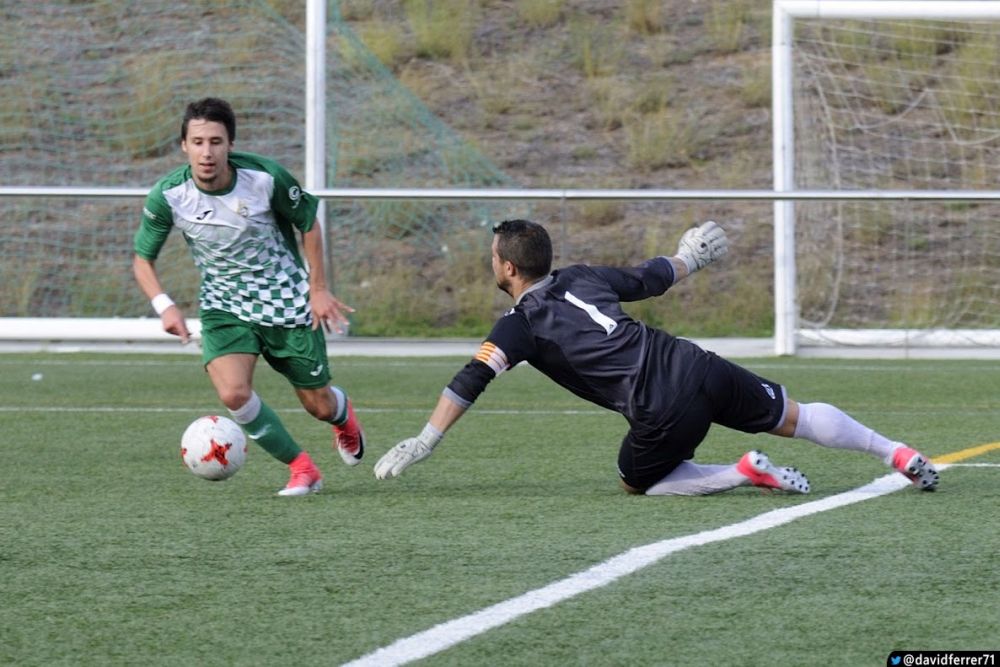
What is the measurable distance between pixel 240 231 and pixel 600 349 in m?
1.54

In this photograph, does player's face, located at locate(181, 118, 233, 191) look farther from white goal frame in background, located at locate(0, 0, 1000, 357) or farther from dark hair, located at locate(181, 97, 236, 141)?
white goal frame in background, located at locate(0, 0, 1000, 357)

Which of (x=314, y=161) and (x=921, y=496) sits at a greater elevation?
(x=314, y=161)

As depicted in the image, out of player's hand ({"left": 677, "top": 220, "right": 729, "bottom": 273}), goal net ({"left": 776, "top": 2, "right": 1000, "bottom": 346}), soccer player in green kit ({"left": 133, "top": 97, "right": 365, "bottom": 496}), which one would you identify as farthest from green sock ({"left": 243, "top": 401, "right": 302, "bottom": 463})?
goal net ({"left": 776, "top": 2, "right": 1000, "bottom": 346})

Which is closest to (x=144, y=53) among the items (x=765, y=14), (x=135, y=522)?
(x=765, y=14)

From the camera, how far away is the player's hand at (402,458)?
5.24 meters

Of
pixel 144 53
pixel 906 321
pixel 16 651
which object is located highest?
pixel 144 53

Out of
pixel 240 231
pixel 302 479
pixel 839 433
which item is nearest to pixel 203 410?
pixel 240 231

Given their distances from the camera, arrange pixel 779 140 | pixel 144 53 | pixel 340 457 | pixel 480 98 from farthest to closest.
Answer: pixel 480 98 < pixel 144 53 < pixel 779 140 < pixel 340 457

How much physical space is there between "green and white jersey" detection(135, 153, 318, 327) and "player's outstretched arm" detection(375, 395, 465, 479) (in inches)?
44.1

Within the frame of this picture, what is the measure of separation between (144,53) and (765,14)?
848cm

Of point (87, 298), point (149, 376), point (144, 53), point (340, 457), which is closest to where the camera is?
point (340, 457)

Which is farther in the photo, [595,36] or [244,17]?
[595,36]

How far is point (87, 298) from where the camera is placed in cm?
1509

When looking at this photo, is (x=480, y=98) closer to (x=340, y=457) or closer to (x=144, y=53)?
(x=144, y=53)
